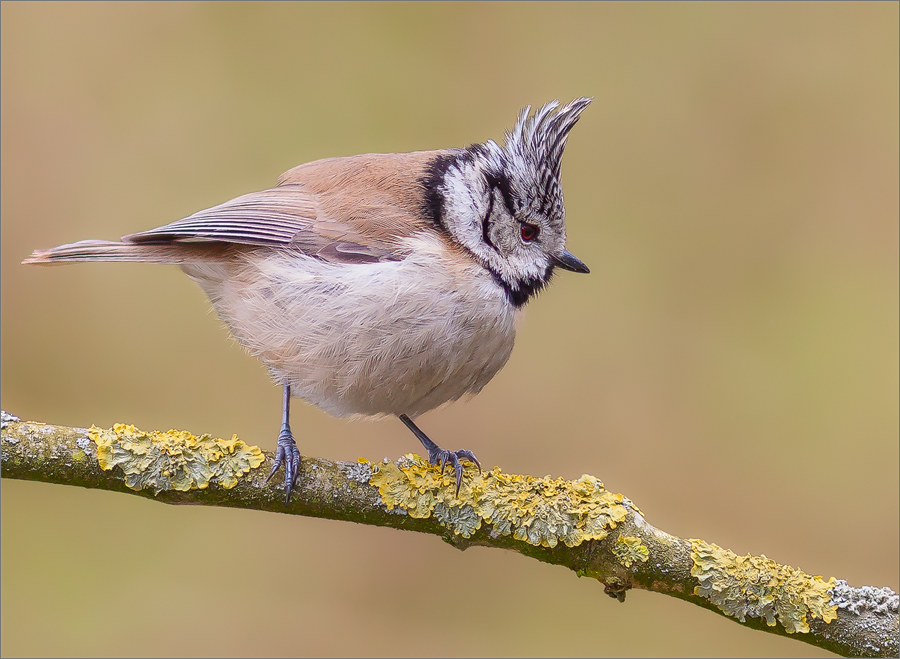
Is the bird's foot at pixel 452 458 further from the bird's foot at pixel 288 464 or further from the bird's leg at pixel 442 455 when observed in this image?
the bird's foot at pixel 288 464

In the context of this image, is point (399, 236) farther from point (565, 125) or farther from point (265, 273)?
point (565, 125)

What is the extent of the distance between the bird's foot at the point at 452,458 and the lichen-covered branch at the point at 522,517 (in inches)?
6.7

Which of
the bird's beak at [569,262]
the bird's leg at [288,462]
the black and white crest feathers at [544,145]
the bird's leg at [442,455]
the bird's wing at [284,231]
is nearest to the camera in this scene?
the bird's leg at [288,462]

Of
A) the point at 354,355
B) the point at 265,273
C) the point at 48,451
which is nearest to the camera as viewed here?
the point at 48,451

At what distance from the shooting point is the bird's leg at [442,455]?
8.28 ft

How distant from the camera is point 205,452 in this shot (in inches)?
84.9

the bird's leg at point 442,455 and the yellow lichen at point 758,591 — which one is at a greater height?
the bird's leg at point 442,455

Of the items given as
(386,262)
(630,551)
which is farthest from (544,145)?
(630,551)

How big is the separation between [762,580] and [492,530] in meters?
0.79

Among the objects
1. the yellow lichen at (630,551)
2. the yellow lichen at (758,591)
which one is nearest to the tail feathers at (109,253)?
the yellow lichen at (630,551)

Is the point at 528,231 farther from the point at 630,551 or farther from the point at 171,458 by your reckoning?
the point at 171,458

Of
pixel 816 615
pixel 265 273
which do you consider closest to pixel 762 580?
pixel 816 615

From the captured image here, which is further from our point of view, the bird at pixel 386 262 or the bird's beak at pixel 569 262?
the bird's beak at pixel 569 262

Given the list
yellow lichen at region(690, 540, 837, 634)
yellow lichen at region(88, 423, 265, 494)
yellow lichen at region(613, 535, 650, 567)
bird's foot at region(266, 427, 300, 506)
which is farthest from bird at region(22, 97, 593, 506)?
yellow lichen at region(690, 540, 837, 634)
